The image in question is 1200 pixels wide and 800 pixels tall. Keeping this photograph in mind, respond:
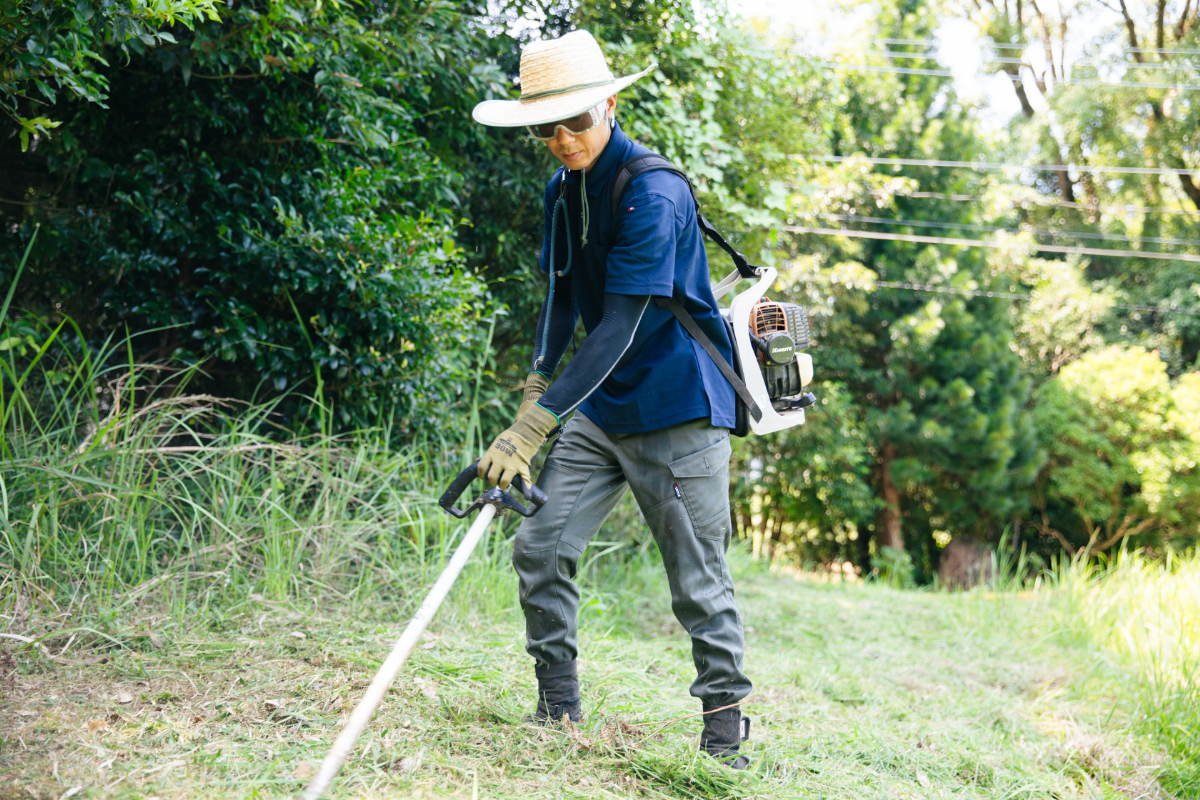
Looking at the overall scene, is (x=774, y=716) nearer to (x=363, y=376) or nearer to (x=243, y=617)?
(x=243, y=617)

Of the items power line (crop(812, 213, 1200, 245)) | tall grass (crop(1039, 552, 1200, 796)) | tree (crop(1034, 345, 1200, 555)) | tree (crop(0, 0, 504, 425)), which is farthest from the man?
tree (crop(1034, 345, 1200, 555))

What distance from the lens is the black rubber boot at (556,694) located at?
2.57 m

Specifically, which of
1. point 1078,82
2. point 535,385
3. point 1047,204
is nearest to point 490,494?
point 535,385

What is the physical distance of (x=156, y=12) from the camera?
2631 millimetres

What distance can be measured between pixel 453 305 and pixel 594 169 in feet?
5.56

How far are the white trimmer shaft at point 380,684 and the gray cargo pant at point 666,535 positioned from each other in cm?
31

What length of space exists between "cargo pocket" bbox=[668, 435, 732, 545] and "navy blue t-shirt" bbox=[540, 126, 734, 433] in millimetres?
105

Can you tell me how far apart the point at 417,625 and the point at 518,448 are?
1.64 ft

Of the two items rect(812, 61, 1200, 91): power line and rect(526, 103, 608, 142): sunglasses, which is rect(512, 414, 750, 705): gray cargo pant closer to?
rect(526, 103, 608, 142): sunglasses

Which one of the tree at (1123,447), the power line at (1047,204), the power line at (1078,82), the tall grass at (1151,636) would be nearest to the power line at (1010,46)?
the power line at (1078,82)

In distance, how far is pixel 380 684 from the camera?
1.85 metres

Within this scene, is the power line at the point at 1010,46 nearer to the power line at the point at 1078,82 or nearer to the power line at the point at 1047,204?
the power line at the point at 1078,82

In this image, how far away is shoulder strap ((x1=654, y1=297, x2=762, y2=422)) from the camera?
8.13 ft

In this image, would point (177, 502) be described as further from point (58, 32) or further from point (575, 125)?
point (575, 125)
